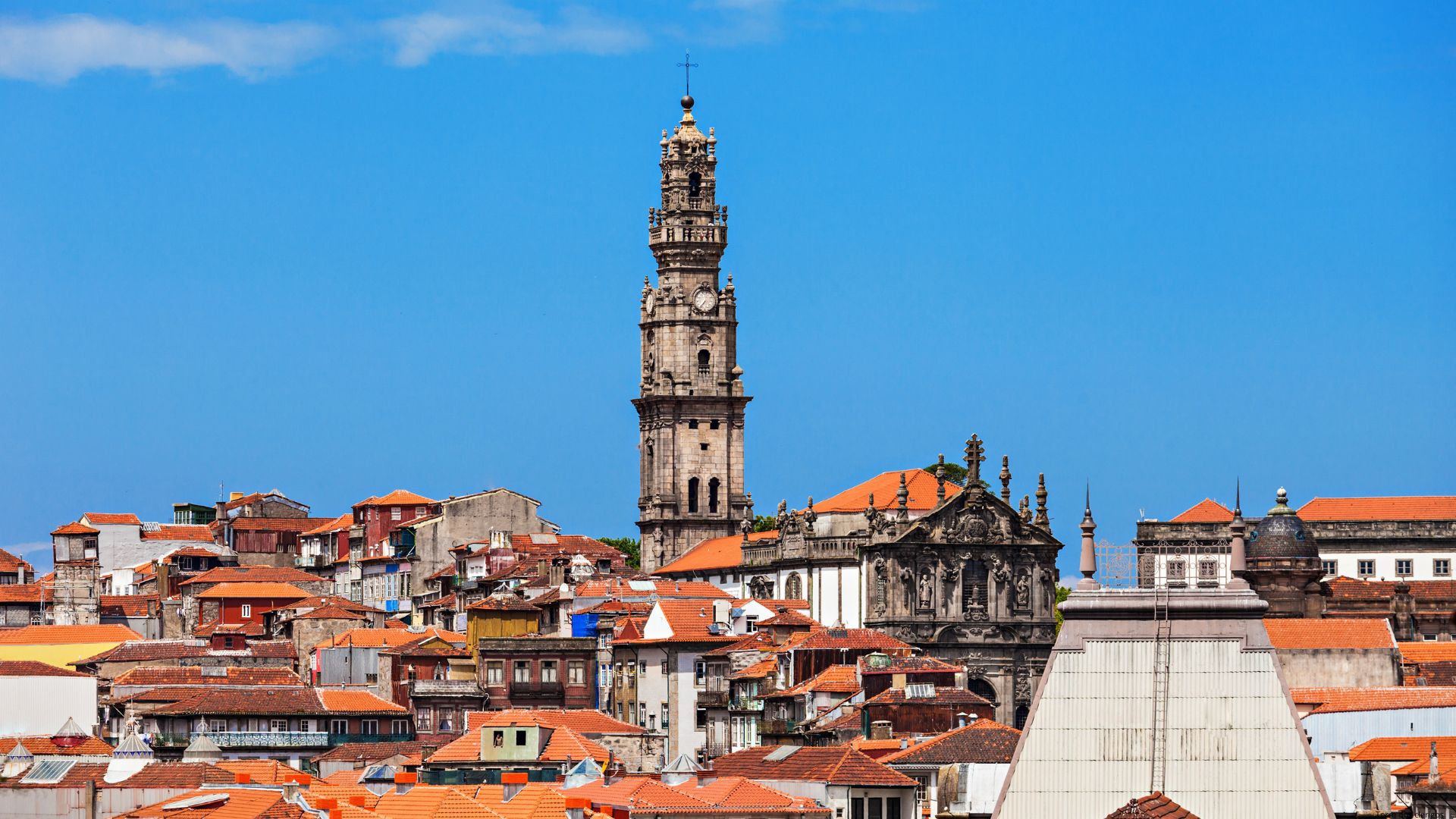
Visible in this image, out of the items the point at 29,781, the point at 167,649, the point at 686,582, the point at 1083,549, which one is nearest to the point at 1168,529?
the point at 686,582

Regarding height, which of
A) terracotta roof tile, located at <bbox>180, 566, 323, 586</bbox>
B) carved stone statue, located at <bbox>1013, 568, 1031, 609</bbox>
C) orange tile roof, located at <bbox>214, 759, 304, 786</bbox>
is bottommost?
orange tile roof, located at <bbox>214, 759, 304, 786</bbox>

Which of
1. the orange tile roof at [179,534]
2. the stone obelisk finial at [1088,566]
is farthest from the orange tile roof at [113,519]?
the stone obelisk finial at [1088,566]

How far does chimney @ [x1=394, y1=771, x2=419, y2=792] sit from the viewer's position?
89375 mm

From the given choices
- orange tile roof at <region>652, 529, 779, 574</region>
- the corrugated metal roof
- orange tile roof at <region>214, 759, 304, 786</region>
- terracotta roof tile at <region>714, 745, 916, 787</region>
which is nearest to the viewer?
the corrugated metal roof

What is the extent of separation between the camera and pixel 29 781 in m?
87.1

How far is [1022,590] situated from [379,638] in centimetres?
2613

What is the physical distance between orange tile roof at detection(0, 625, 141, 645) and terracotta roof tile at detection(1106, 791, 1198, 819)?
96820 mm

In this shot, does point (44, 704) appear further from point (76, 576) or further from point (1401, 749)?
point (1401, 749)

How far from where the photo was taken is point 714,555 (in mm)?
157750

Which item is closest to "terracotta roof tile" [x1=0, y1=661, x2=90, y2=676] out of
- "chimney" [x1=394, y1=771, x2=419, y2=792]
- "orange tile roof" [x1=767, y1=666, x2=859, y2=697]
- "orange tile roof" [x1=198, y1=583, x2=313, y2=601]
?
"orange tile roof" [x1=198, y1=583, x2=313, y2=601]

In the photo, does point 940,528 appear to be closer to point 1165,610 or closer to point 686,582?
point 686,582

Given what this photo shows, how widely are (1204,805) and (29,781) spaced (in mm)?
39829

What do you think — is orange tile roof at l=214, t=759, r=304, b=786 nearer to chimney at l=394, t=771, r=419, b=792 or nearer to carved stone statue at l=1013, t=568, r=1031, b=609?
chimney at l=394, t=771, r=419, b=792

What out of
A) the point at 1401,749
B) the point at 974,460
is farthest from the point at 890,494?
the point at 1401,749
